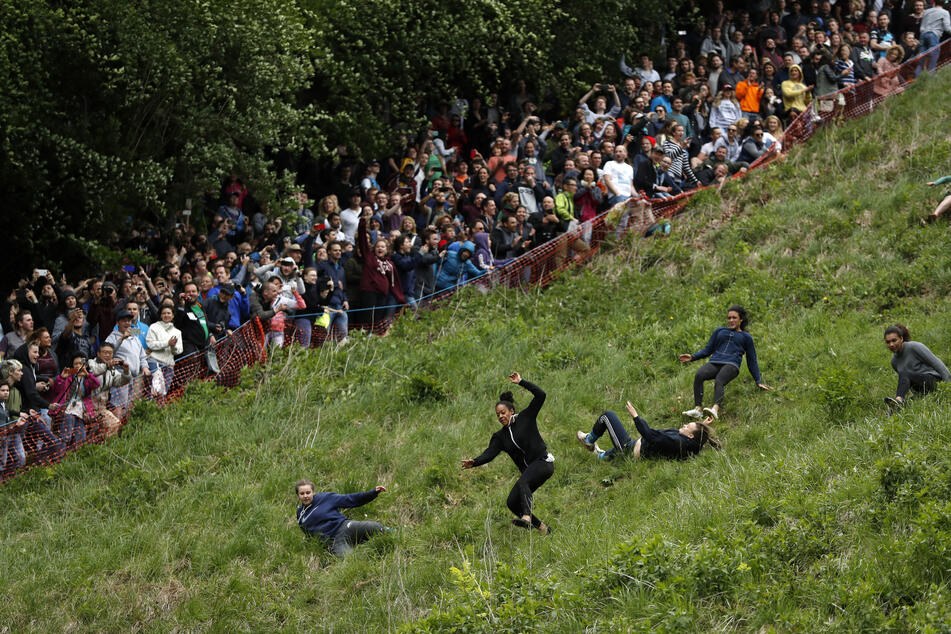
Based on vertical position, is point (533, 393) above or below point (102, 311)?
below

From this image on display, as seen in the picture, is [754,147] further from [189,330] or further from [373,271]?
[189,330]

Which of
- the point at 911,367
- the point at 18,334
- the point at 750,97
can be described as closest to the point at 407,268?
the point at 18,334

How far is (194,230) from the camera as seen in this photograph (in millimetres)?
18328

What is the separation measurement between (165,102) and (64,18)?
6.81 feet

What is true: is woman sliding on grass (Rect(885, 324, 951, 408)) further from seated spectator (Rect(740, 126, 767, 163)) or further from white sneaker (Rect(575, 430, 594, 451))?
seated spectator (Rect(740, 126, 767, 163))

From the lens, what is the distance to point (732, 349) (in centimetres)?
1280

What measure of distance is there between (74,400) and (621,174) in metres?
9.93

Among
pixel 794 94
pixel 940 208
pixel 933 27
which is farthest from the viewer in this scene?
pixel 933 27

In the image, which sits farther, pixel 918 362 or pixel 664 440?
pixel 664 440

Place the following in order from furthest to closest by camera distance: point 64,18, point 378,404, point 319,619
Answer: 1. point 64,18
2. point 378,404
3. point 319,619

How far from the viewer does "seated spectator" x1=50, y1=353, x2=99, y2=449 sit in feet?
42.8

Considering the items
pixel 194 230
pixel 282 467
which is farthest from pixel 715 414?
pixel 194 230

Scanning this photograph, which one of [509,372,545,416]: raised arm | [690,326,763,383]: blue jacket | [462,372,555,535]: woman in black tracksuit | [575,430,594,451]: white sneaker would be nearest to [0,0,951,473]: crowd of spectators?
[575,430,594,451]: white sneaker

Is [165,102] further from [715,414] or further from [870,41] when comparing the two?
[870,41]
